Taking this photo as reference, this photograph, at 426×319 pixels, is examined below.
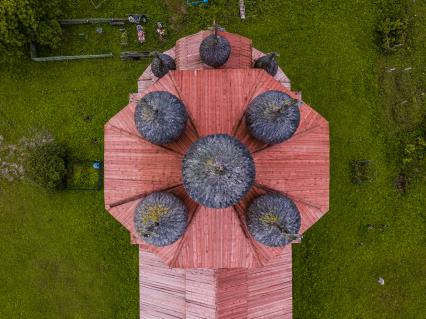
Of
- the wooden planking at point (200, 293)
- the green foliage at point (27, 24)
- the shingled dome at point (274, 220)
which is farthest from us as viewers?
the green foliage at point (27, 24)

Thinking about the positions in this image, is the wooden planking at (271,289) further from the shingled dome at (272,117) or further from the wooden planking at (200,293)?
the shingled dome at (272,117)

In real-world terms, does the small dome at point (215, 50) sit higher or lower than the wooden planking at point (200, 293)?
higher

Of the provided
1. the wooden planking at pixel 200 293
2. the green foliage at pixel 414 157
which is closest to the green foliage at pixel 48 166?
the wooden planking at pixel 200 293

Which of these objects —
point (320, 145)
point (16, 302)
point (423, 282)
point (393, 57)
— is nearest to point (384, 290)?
point (423, 282)

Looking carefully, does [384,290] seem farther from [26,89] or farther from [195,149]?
[26,89]

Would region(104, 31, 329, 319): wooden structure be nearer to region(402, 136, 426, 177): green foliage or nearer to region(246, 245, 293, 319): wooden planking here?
region(246, 245, 293, 319): wooden planking

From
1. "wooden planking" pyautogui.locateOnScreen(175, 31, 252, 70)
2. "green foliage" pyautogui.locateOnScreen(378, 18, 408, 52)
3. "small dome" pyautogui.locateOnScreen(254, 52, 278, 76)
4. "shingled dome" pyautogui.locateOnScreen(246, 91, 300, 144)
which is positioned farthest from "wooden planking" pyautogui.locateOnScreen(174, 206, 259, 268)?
"green foliage" pyautogui.locateOnScreen(378, 18, 408, 52)

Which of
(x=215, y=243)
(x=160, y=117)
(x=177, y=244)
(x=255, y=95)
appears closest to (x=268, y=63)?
(x=255, y=95)

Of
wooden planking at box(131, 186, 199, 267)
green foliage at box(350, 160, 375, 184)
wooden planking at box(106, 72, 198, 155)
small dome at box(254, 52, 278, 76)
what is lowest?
wooden planking at box(131, 186, 199, 267)
